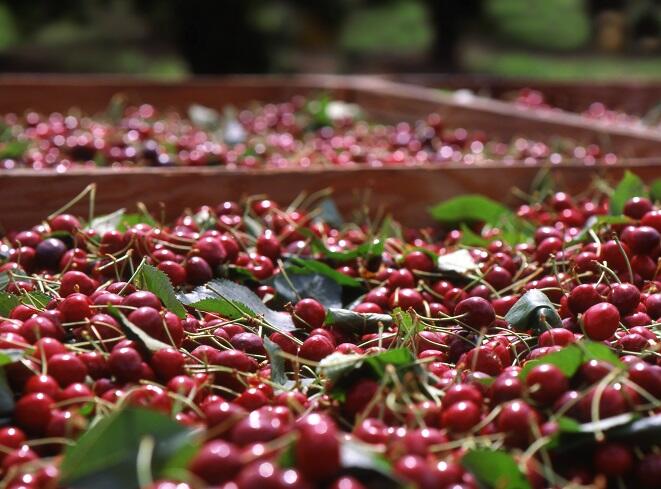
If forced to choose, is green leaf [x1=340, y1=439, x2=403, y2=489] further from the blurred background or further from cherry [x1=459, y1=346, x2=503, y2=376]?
the blurred background

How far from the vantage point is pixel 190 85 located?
410cm

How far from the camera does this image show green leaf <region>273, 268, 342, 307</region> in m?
1.58

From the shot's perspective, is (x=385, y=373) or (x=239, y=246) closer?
(x=385, y=373)

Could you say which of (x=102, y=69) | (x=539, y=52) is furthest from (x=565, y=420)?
(x=539, y=52)

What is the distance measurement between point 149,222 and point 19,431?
0.83 meters

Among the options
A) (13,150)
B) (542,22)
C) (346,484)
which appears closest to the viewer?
(346,484)

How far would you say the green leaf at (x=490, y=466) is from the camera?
3.02ft

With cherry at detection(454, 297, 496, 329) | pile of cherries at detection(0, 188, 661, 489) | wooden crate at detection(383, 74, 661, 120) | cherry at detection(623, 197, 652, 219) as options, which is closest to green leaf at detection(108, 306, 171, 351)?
pile of cherries at detection(0, 188, 661, 489)

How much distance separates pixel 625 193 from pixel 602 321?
2.35 ft

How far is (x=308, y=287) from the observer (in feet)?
5.28

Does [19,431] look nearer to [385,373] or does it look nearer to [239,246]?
[385,373]

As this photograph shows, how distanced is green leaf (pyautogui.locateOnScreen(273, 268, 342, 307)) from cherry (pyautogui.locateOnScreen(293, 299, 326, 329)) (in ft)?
0.34

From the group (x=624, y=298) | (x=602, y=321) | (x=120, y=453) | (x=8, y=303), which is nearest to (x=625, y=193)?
(x=624, y=298)

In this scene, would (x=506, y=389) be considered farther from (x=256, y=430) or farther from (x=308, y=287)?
(x=308, y=287)
